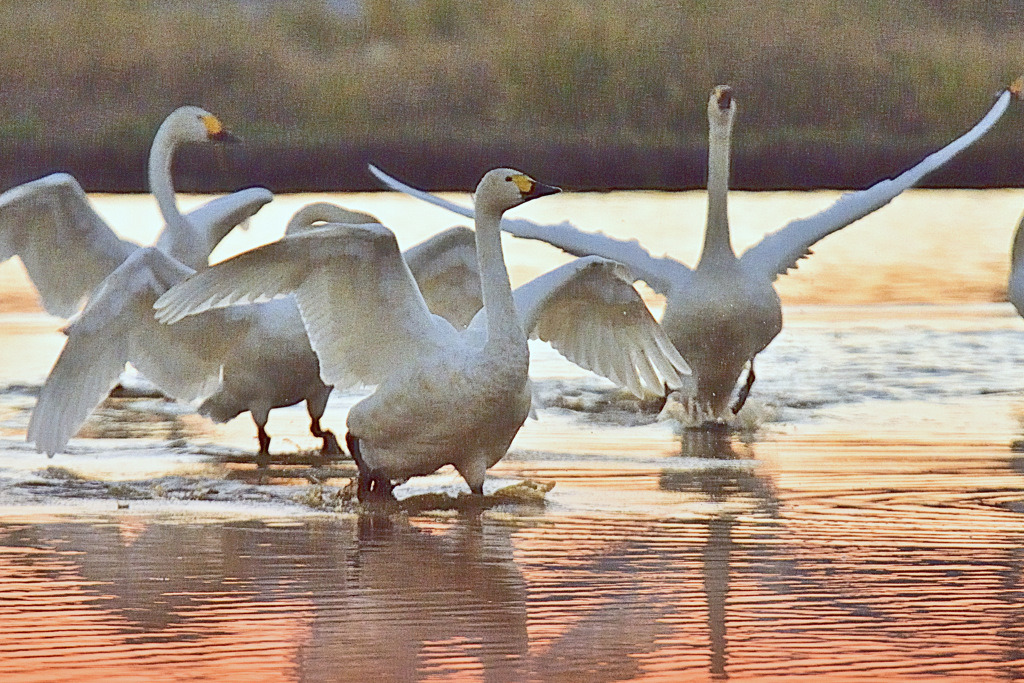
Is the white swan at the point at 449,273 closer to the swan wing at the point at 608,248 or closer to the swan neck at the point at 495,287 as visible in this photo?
the swan wing at the point at 608,248

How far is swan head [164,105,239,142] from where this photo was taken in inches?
469

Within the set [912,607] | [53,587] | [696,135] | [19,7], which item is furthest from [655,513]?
[19,7]

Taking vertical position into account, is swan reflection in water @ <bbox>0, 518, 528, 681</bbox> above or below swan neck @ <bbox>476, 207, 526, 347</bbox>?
below

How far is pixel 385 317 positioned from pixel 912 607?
251 centimetres

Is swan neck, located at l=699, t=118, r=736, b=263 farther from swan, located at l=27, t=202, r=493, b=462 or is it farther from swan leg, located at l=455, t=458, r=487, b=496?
swan leg, located at l=455, t=458, r=487, b=496

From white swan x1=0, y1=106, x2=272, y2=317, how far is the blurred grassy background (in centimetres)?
1110

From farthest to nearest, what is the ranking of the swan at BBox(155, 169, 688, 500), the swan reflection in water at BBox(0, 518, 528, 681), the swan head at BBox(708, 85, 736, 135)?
the swan head at BBox(708, 85, 736, 135) < the swan at BBox(155, 169, 688, 500) < the swan reflection in water at BBox(0, 518, 528, 681)

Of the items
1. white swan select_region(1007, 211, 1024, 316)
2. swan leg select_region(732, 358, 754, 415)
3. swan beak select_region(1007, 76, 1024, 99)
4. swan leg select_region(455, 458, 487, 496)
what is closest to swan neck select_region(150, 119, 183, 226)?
swan leg select_region(732, 358, 754, 415)

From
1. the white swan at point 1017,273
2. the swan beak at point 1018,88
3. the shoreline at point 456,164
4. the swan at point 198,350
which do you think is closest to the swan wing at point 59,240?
the swan at point 198,350

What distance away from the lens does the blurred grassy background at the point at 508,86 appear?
23859 millimetres

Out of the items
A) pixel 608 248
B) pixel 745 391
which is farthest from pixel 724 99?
pixel 745 391

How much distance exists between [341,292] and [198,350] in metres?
1.44

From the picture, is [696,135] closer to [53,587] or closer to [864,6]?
[864,6]

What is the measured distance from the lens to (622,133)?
2491 centimetres
